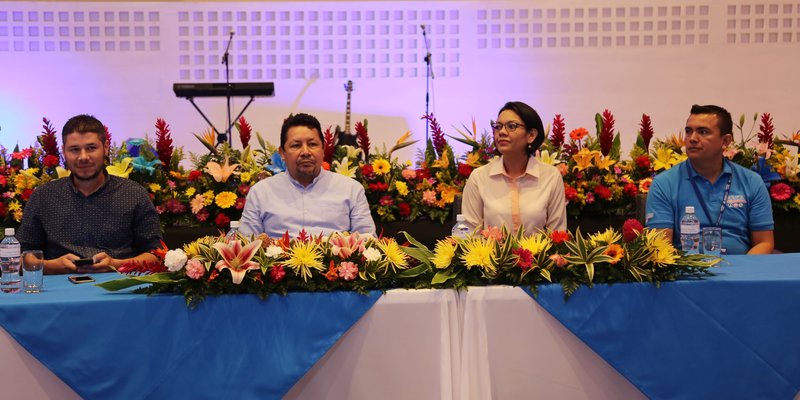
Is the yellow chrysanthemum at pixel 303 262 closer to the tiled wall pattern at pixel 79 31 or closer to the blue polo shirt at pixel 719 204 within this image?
the blue polo shirt at pixel 719 204

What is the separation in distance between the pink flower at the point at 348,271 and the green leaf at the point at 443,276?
0.72 ft

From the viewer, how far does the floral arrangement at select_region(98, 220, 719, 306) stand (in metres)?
2.21

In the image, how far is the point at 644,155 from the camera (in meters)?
4.29

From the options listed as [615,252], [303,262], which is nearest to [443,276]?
[303,262]

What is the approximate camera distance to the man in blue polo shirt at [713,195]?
3352 mm

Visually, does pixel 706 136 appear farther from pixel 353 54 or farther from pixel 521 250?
pixel 353 54

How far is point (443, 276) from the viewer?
2238 millimetres

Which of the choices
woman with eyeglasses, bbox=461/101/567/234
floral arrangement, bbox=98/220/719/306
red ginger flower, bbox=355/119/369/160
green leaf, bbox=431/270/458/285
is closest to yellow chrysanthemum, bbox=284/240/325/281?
floral arrangement, bbox=98/220/719/306

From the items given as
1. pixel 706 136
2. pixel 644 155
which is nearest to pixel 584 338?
pixel 706 136

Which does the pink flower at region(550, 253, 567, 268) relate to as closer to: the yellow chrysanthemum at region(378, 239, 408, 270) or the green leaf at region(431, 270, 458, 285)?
the green leaf at region(431, 270, 458, 285)

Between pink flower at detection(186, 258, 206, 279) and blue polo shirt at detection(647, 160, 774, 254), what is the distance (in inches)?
79.1

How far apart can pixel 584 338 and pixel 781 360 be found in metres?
0.56

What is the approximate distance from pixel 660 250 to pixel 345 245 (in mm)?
904

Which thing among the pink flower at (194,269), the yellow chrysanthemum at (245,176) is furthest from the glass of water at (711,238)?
the yellow chrysanthemum at (245,176)
